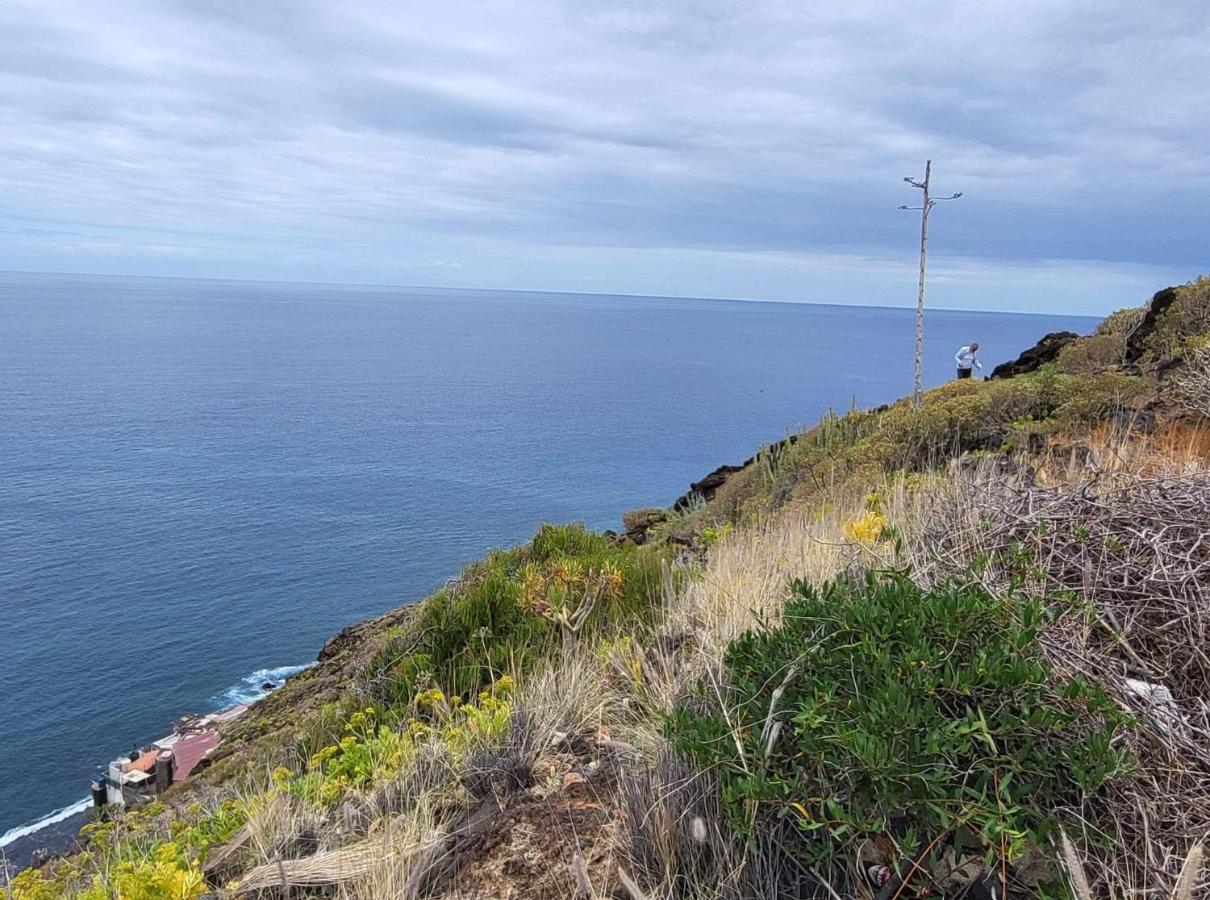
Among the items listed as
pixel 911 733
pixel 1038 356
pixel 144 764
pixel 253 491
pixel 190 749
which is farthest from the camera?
pixel 253 491

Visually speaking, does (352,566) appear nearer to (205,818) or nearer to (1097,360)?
(1097,360)

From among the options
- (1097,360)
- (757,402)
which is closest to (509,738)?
(1097,360)

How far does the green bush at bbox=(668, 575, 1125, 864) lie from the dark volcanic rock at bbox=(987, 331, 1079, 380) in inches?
693

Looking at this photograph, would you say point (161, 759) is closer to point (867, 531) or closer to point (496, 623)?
point (496, 623)

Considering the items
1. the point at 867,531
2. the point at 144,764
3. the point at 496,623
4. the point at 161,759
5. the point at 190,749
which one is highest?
the point at 867,531

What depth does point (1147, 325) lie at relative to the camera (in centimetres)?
1430

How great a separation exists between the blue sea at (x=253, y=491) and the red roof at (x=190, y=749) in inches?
181

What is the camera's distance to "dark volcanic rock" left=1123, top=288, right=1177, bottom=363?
13914 millimetres

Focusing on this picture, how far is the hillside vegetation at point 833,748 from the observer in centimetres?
204

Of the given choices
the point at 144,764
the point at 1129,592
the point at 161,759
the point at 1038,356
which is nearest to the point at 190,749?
the point at 144,764

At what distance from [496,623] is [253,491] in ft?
158

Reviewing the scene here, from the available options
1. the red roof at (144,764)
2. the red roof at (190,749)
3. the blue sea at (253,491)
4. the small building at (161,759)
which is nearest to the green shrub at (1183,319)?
the blue sea at (253,491)

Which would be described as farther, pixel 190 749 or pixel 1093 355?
pixel 190 749

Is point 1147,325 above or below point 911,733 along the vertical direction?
above
